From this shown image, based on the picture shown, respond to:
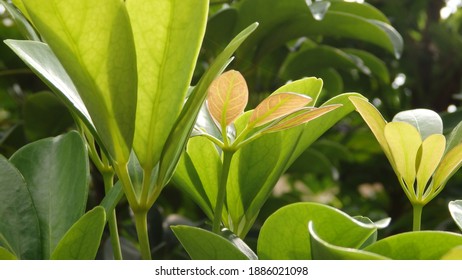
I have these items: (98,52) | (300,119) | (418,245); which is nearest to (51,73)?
(98,52)

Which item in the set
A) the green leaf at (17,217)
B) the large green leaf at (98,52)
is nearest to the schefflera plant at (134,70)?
the large green leaf at (98,52)

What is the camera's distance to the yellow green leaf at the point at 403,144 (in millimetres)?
539

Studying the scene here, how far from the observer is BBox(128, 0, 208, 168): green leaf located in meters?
0.47

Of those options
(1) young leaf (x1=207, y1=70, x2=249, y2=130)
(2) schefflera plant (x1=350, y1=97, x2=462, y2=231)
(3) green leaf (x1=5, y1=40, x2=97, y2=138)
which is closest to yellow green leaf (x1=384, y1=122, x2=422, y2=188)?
(2) schefflera plant (x1=350, y1=97, x2=462, y2=231)

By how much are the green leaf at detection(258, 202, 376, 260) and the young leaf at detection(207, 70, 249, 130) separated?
3.6 inches

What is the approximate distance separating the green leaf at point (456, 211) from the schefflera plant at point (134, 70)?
204 millimetres

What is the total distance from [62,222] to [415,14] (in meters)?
1.36

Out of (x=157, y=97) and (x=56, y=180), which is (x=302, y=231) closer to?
(x=157, y=97)

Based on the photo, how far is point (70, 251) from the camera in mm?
499

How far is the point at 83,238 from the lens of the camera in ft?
1.62

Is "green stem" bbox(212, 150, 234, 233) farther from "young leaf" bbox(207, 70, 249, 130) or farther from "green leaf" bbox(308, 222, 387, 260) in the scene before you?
"green leaf" bbox(308, 222, 387, 260)

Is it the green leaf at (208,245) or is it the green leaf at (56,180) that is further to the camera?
the green leaf at (56,180)

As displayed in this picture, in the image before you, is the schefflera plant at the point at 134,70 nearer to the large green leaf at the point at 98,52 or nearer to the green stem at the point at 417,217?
the large green leaf at the point at 98,52

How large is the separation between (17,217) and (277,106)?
243 mm
